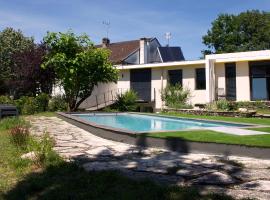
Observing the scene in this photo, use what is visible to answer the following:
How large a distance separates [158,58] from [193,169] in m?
30.8

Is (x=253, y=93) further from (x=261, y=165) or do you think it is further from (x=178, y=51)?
(x=261, y=165)

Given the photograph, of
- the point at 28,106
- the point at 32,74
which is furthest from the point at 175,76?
the point at 28,106

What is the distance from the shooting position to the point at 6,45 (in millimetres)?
37531

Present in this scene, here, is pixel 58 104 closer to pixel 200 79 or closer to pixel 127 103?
pixel 127 103

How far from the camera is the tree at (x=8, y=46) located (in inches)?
1399

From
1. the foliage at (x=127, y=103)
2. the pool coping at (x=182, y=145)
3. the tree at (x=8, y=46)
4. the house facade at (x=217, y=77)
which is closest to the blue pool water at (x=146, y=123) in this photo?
the foliage at (x=127, y=103)

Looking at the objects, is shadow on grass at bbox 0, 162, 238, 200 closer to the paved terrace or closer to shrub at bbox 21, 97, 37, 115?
the paved terrace

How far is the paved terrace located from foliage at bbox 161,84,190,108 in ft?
52.2

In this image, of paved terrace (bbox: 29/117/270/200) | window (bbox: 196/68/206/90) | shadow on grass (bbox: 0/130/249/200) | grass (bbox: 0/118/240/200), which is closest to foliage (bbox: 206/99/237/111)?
window (bbox: 196/68/206/90)

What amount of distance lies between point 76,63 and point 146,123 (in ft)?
22.6

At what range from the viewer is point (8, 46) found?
123ft

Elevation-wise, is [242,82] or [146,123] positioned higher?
[242,82]

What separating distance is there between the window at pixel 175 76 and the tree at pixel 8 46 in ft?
46.8

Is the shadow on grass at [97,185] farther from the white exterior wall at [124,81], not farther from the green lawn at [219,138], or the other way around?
the white exterior wall at [124,81]
